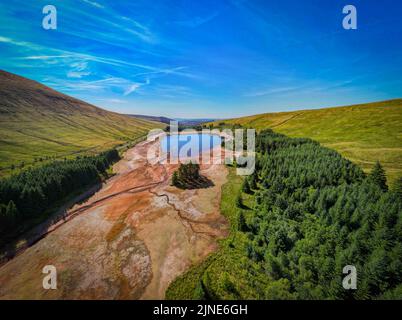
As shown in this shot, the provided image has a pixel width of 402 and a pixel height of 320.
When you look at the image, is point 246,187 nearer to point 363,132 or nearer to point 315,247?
point 315,247

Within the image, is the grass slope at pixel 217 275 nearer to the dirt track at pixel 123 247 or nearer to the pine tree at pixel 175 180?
the dirt track at pixel 123 247

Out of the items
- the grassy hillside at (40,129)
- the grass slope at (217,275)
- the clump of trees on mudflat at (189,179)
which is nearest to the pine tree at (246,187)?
the clump of trees on mudflat at (189,179)

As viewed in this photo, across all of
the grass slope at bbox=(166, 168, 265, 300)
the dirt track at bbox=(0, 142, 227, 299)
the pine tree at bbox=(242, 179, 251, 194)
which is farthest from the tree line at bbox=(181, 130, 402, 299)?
the pine tree at bbox=(242, 179, 251, 194)

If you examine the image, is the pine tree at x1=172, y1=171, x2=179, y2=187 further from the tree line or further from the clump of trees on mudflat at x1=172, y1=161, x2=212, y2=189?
the tree line


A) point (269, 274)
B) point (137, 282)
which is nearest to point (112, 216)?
point (137, 282)

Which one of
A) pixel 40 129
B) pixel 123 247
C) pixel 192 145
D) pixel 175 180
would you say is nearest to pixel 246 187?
pixel 175 180
